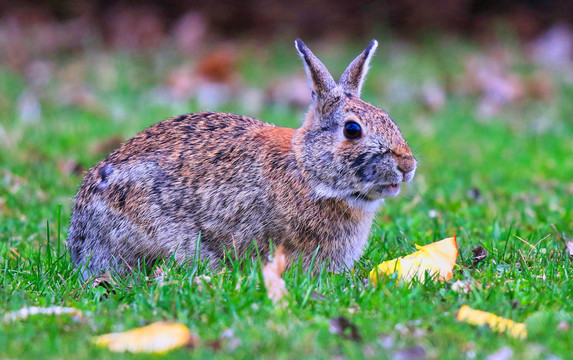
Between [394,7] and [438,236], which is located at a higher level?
[394,7]

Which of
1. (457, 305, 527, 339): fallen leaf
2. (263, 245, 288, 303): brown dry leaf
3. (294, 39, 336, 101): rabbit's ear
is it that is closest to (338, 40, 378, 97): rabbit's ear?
(294, 39, 336, 101): rabbit's ear

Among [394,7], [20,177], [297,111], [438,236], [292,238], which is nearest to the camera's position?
[292,238]

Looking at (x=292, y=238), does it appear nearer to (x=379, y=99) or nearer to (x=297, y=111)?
(x=297, y=111)

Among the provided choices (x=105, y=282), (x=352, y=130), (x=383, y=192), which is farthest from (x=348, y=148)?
(x=105, y=282)

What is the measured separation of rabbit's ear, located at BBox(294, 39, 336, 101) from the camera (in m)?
5.15

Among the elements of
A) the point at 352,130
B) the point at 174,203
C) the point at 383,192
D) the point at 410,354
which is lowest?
the point at 410,354

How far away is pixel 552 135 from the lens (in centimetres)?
1037

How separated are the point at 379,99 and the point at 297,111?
63.2 inches

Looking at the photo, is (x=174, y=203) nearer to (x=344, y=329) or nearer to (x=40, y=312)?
(x=40, y=312)

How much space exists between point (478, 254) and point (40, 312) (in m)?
2.79

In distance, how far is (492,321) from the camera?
383cm

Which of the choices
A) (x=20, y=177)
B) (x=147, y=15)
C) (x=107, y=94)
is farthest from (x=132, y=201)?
(x=147, y=15)

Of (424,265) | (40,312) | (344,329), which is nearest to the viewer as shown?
(344,329)

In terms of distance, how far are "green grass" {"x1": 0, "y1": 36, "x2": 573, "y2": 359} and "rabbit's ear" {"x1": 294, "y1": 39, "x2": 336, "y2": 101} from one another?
3.72 feet
